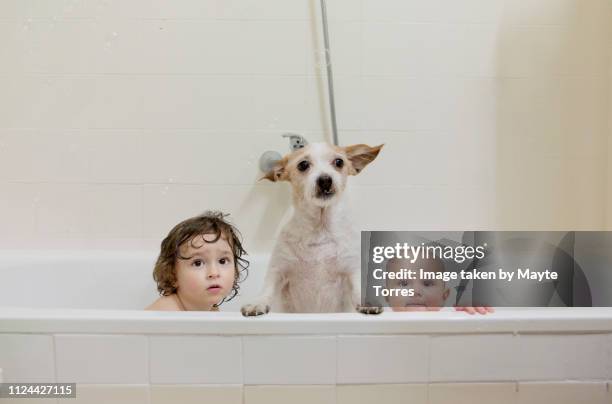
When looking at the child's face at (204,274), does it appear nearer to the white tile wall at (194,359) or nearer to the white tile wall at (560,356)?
the white tile wall at (194,359)

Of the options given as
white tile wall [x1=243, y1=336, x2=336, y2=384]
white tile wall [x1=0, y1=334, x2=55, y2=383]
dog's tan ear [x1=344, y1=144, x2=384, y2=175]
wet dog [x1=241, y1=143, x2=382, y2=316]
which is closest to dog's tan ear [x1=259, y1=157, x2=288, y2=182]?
wet dog [x1=241, y1=143, x2=382, y2=316]

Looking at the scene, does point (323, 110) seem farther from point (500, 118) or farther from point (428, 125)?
point (500, 118)

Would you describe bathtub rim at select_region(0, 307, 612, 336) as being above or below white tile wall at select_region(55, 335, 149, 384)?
above

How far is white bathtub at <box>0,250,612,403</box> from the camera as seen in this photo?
32.5 inches

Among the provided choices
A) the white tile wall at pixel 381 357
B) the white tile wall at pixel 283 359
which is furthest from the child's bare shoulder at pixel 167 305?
the white tile wall at pixel 381 357

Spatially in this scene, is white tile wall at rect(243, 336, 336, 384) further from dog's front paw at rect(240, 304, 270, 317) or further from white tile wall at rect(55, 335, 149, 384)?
white tile wall at rect(55, 335, 149, 384)

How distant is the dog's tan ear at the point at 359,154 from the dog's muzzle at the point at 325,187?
0.09m

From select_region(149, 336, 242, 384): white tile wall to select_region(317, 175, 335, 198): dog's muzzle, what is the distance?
0.37m

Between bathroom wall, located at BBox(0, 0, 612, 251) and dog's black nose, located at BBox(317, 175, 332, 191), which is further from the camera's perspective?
bathroom wall, located at BBox(0, 0, 612, 251)

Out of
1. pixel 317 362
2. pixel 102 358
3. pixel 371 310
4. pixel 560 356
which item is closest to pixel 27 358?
pixel 102 358

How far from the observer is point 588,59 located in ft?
5.02

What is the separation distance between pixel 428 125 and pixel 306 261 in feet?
2.31

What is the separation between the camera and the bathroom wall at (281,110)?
1.50 meters

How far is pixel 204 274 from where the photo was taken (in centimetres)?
110
